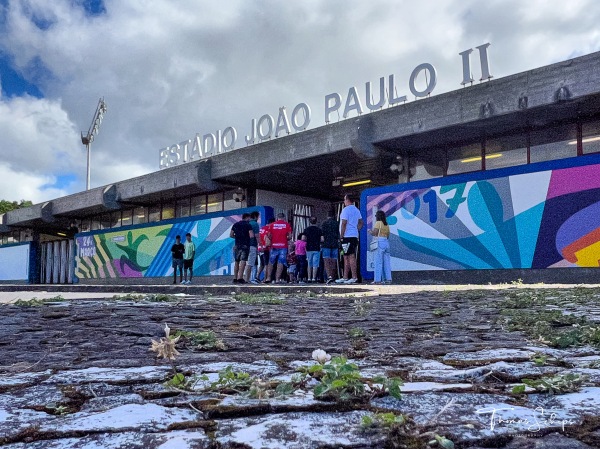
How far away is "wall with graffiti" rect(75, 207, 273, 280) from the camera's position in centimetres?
1998

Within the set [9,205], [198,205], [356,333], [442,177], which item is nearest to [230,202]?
[198,205]

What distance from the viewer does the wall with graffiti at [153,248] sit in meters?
20.0

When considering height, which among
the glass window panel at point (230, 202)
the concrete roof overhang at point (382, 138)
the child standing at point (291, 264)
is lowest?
the child standing at point (291, 264)

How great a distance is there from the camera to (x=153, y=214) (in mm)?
24609

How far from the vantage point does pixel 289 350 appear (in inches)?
112

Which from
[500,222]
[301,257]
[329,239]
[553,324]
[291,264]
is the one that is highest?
[500,222]

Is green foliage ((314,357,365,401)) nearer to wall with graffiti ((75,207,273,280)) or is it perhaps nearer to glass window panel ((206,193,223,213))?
wall with graffiti ((75,207,273,280))

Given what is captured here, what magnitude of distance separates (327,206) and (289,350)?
20.0 meters

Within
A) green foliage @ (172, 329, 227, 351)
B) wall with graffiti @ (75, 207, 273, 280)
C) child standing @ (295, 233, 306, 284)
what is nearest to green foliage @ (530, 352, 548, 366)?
green foliage @ (172, 329, 227, 351)

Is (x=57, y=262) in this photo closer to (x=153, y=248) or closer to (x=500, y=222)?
(x=153, y=248)

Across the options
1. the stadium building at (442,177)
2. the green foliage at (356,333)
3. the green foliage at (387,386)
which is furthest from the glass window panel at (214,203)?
the green foliage at (387,386)

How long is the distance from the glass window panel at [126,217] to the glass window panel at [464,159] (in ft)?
52.9

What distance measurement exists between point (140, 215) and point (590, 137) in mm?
18755

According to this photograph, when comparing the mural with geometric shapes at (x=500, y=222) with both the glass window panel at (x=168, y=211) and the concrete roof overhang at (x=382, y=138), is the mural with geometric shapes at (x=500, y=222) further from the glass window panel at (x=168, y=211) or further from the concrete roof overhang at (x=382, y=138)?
the glass window panel at (x=168, y=211)
